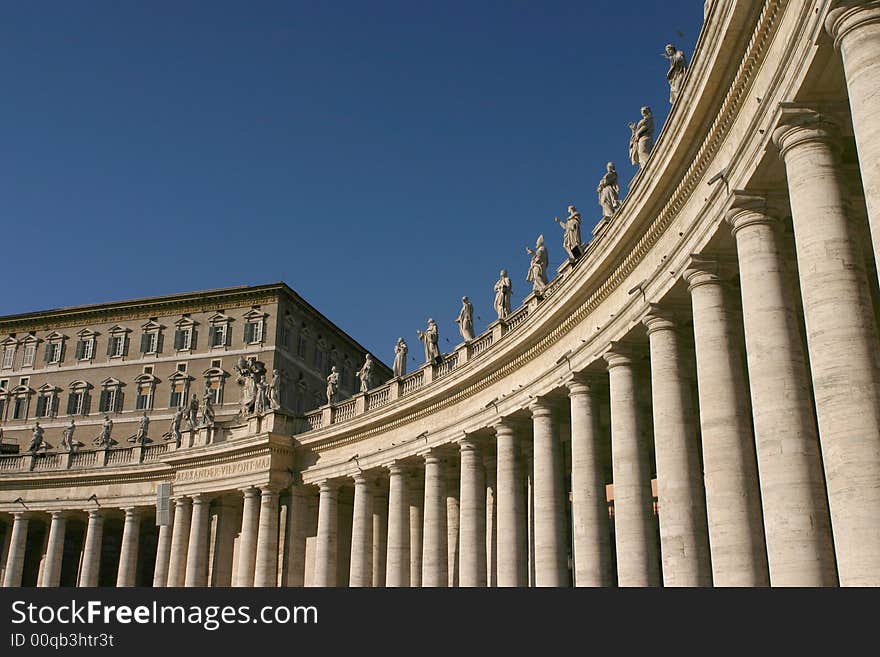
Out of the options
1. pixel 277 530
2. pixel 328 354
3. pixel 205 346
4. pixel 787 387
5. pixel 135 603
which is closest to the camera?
pixel 135 603

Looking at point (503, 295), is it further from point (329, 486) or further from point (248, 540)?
point (248, 540)

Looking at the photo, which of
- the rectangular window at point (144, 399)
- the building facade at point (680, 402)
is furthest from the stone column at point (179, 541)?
the rectangular window at point (144, 399)

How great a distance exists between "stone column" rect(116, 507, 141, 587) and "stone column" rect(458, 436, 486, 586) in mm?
34558

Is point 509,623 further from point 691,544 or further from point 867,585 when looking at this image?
point 691,544

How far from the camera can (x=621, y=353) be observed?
3130cm

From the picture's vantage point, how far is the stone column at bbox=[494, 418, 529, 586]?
131 ft

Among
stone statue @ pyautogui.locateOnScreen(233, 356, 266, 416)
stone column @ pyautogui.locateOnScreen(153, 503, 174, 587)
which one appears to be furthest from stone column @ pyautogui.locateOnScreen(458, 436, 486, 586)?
stone column @ pyautogui.locateOnScreen(153, 503, 174, 587)

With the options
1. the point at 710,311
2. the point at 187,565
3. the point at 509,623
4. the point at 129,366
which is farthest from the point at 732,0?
the point at 129,366

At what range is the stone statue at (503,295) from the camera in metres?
44.8

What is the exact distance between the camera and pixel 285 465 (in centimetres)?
5997

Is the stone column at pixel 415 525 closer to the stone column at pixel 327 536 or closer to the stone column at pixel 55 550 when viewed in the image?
the stone column at pixel 327 536

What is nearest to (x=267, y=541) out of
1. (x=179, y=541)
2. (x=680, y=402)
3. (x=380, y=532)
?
(x=380, y=532)

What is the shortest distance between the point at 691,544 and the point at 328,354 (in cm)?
7987

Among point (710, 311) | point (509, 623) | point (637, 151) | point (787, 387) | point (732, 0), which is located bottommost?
point (509, 623)
